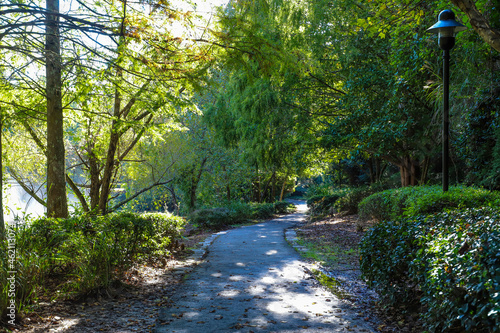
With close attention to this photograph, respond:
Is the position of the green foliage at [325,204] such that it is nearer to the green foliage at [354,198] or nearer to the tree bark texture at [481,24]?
the green foliage at [354,198]

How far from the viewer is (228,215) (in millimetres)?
17281

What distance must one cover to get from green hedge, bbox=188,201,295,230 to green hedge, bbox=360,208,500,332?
11881 mm

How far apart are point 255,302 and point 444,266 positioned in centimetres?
251

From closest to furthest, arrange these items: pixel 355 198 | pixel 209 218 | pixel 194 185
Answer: pixel 209 218 < pixel 355 198 < pixel 194 185

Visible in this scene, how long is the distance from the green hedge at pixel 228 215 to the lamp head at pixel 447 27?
38.8 ft

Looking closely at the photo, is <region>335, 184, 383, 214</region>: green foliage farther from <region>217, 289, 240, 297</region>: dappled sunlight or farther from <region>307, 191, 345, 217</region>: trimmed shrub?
<region>217, 289, 240, 297</region>: dappled sunlight

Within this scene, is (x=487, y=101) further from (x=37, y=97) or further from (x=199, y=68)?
(x=37, y=97)

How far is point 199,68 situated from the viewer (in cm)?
600

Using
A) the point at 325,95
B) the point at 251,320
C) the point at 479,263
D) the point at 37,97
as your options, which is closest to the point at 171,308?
the point at 251,320

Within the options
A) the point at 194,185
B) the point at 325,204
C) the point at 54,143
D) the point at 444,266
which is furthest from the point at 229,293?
the point at 325,204

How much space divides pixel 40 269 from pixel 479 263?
4245 mm

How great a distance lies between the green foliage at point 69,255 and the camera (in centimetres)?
388

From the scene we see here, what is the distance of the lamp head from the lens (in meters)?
5.77

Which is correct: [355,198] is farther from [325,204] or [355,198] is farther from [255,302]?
[255,302]
